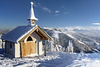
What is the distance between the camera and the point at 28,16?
1511 cm

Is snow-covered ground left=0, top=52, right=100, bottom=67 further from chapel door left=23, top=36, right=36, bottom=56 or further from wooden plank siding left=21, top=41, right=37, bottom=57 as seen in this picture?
chapel door left=23, top=36, right=36, bottom=56

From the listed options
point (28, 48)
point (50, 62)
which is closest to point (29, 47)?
point (28, 48)

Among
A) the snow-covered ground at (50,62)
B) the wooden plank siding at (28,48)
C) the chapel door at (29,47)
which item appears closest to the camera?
the snow-covered ground at (50,62)

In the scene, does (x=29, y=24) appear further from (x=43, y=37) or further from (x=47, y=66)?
(x=47, y=66)

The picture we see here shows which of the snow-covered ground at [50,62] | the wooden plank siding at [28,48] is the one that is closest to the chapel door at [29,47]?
the wooden plank siding at [28,48]

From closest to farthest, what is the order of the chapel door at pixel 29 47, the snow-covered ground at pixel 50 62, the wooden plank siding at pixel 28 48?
the snow-covered ground at pixel 50 62
the wooden plank siding at pixel 28 48
the chapel door at pixel 29 47

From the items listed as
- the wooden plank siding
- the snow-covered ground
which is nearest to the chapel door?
the wooden plank siding

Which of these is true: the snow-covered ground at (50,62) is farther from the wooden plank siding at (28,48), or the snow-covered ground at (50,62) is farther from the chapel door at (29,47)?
the chapel door at (29,47)

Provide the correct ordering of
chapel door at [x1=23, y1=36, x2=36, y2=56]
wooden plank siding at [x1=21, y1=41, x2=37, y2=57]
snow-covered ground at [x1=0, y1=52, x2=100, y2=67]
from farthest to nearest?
1. chapel door at [x1=23, y1=36, x2=36, y2=56]
2. wooden plank siding at [x1=21, y1=41, x2=37, y2=57]
3. snow-covered ground at [x1=0, y1=52, x2=100, y2=67]

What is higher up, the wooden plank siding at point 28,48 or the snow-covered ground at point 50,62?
the wooden plank siding at point 28,48

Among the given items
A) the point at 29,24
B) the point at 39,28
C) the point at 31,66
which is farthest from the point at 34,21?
the point at 31,66

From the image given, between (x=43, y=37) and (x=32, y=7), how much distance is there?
235 inches

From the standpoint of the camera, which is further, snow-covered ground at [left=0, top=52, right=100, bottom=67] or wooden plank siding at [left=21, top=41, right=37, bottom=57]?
wooden plank siding at [left=21, top=41, right=37, bottom=57]

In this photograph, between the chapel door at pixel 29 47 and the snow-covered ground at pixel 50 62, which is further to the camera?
the chapel door at pixel 29 47
